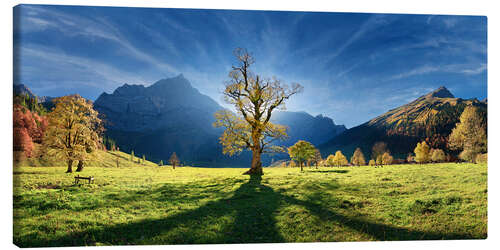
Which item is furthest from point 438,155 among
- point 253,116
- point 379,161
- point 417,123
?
point 253,116

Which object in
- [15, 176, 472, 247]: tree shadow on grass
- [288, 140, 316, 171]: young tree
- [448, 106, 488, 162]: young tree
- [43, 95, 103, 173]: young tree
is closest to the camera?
[15, 176, 472, 247]: tree shadow on grass

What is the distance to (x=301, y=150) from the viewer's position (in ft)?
28.8

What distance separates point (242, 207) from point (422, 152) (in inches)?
302

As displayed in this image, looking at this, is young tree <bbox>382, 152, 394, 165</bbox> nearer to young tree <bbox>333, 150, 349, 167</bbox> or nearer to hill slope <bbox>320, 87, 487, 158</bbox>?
hill slope <bbox>320, 87, 487, 158</bbox>

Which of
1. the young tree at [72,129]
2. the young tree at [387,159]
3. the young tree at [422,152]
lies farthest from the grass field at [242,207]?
the young tree at [387,159]

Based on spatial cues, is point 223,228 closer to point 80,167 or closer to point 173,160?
point 173,160

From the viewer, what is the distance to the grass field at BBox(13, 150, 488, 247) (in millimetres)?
5039

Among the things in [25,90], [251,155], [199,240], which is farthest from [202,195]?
[25,90]

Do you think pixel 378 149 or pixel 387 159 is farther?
pixel 378 149

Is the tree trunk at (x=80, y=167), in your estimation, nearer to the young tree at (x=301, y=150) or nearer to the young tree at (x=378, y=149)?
the young tree at (x=301, y=150)

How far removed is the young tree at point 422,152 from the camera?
7113 mm

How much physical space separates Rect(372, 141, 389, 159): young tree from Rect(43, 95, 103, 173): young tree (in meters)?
11.7

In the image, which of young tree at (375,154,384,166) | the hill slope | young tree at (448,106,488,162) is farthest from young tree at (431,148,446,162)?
young tree at (375,154,384,166)

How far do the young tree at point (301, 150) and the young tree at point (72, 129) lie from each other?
26.7 ft
